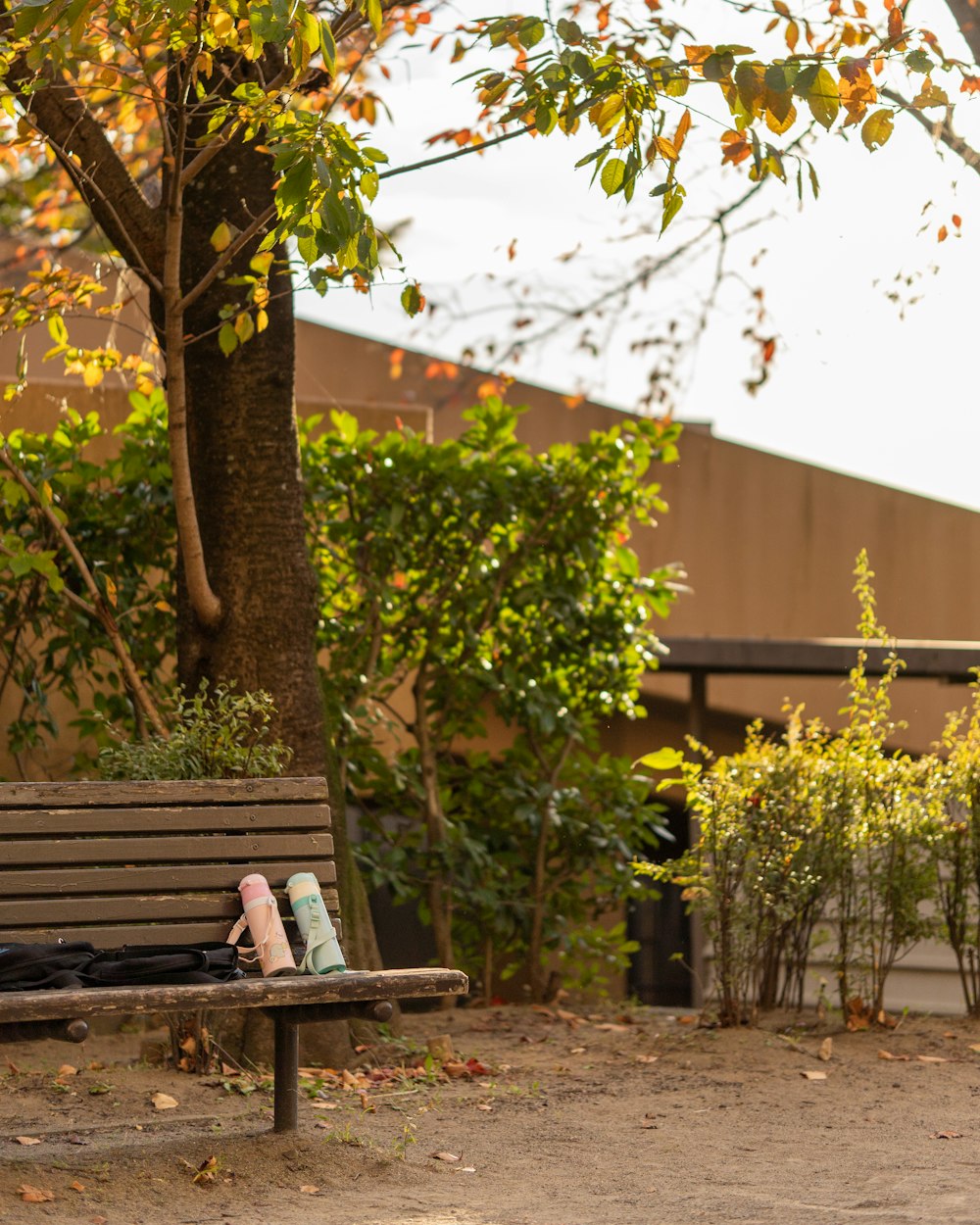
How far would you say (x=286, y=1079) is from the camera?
436 centimetres

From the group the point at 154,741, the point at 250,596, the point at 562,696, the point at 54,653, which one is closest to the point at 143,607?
the point at 54,653

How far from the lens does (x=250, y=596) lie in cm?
570

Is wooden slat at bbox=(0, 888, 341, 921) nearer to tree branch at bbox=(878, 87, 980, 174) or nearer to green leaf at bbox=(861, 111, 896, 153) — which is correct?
green leaf at bbox=(861, 111, 896, 153)

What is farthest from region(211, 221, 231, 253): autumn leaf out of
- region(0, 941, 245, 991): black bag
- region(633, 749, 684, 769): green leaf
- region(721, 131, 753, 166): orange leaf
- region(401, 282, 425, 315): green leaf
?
region(633, 749, 684, 769): green leaf

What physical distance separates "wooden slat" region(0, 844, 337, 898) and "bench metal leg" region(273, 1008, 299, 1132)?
48 centimetres

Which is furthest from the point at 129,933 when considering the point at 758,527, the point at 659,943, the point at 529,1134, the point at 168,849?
the point at 758,527

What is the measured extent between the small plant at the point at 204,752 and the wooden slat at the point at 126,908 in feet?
2.12

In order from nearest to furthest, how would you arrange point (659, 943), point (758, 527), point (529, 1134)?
point (529, 1134), point (659, 943), point (758, 527)

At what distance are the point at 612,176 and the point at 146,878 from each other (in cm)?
255

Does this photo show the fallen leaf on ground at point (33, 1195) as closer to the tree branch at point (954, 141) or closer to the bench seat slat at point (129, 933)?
the bench seat slat at point (129, 933)

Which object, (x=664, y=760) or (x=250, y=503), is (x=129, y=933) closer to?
(x=250, y=503)

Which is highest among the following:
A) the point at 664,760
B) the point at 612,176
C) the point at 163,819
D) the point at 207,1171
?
the point at 612,176

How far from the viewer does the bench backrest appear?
4316mm

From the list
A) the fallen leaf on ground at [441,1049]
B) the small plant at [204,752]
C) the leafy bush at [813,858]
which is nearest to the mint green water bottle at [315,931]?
the small plant at [204,752]
